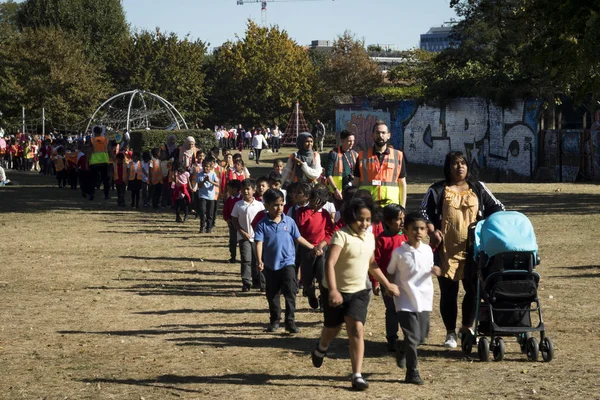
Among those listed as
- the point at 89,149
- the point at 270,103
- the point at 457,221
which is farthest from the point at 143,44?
the point at 457,221

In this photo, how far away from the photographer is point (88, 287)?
44.4 feet

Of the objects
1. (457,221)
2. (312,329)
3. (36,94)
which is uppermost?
(36,94)

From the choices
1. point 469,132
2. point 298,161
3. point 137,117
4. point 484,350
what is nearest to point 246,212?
point 298,161

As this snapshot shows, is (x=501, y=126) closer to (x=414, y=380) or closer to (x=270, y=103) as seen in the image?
(x=414, y=380)

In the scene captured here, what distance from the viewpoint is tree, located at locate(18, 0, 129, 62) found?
3056 inches

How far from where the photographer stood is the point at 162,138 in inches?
1682

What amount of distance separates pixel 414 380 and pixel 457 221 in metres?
1.72

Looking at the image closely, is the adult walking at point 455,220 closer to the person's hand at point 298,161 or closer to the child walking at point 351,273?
the child walking at point 351,273

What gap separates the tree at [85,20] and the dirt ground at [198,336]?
6083 centimetres

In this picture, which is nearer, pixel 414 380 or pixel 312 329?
pixel 414 380

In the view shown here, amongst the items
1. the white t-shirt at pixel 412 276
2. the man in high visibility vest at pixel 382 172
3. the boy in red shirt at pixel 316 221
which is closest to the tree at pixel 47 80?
the man in high visibility vest at pixel 382 172

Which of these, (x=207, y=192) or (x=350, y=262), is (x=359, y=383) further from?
(x=207, y=192)

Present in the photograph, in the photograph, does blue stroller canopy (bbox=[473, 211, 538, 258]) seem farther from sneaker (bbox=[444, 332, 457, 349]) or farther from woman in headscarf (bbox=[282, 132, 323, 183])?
woman in headscarf (bbox=[282, 132, 323, 183])

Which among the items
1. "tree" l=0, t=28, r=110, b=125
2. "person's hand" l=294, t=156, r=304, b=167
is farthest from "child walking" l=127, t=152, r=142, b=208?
"tree" l=0, t=28, r=110, b=125
